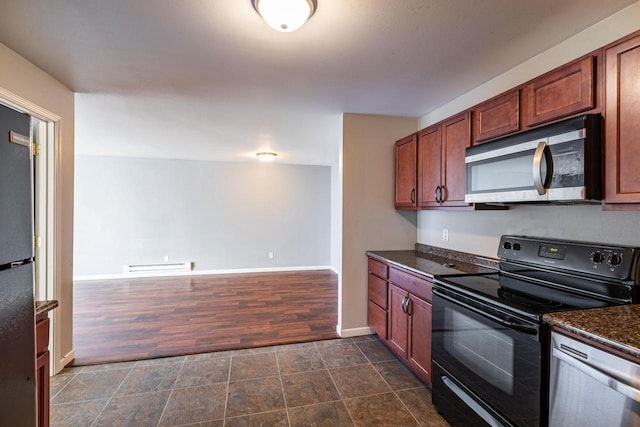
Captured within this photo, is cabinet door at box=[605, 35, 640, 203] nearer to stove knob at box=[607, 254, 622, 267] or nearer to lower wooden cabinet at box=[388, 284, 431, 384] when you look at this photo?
stove knob at box=[607, 254, 622, 267]

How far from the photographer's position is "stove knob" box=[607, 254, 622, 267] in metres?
1.41

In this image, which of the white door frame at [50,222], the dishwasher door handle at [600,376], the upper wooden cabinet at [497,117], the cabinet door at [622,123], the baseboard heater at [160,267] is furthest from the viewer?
the baseboard heater at [160,267]

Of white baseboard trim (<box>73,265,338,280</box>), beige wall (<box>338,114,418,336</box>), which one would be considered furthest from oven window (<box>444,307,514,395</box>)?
white baseboard trim (<box>73,265,338,280</box>)

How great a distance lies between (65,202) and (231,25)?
221cm

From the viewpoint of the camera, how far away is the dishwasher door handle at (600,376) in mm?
947

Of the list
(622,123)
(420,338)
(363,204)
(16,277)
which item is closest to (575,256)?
(622,123)

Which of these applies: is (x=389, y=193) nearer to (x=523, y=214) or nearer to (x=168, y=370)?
(x=523, y=214)

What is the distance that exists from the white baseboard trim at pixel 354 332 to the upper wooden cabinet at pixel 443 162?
1.49 meters

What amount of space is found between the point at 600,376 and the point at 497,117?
5.10 feet

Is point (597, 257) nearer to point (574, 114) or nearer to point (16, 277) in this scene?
point (574, 114)

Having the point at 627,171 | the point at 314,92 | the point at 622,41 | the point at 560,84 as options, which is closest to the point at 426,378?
the point at 627,171

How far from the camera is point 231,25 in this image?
164 centimetres

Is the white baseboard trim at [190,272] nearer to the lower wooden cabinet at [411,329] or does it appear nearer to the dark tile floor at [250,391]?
the dark tile floor at [250,391]

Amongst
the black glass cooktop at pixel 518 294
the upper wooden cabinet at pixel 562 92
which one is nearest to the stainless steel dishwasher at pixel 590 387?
the black glass cooktop at pixel 518 294
